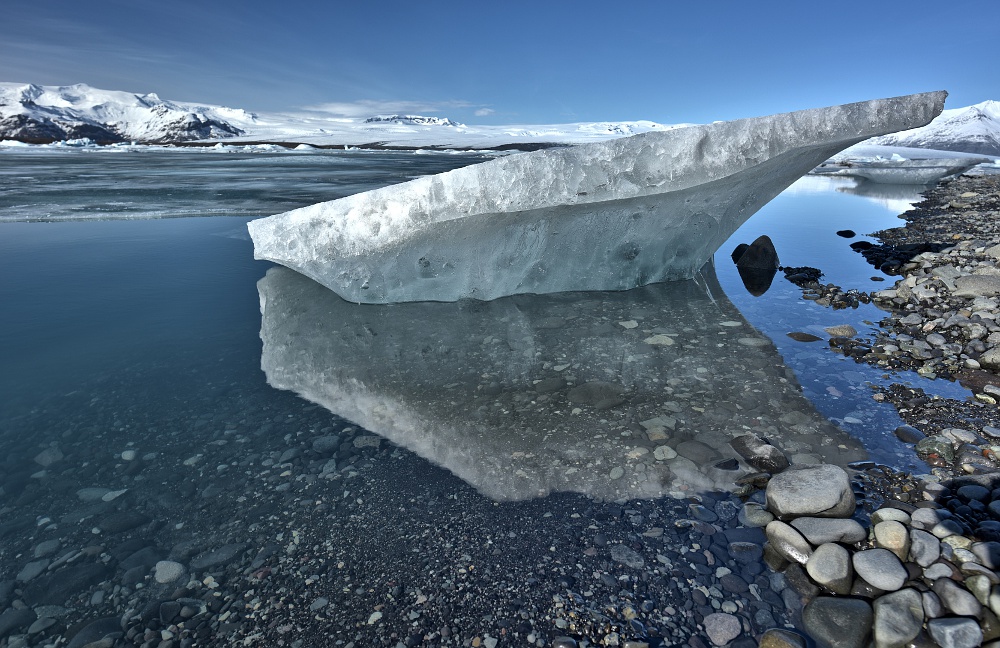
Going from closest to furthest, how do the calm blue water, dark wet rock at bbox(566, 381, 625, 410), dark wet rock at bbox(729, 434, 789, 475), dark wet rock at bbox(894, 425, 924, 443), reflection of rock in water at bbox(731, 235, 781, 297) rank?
dark wet rock at bbox(729, 434, 789, 475), dark wet rock at bbox(894, 425, 924, 443), dark wet rock at bbox(566, 381, 625, 410), the calm blue water, reflection of rock in water at bbox(731, 235, 781, 297)

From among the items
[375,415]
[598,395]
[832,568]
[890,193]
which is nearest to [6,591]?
[375,415]

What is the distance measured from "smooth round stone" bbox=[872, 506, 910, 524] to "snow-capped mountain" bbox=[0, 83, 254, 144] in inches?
4229

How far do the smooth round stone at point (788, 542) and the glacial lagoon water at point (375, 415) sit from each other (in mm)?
339

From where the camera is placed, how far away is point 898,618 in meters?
1.55

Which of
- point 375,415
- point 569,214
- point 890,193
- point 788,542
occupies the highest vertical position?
point 569,214

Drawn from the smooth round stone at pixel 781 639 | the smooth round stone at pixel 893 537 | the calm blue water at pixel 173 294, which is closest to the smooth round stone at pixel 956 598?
the smooth round stone at pixel 893 537

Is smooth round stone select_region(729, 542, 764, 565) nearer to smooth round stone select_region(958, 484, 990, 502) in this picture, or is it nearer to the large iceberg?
smooth round stone select_region(958, 484, 990, 502)

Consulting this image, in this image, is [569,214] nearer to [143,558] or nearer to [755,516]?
[755,516]

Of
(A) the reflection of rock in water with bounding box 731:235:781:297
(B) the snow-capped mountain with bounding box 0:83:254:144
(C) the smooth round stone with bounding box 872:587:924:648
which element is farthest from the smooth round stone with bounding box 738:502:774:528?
(B) the snow-capped mountain with bounding box 0:83:254:144

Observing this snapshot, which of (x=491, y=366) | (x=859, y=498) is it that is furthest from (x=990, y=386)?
(x=491, y=366)

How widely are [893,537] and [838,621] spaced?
0.45 metres

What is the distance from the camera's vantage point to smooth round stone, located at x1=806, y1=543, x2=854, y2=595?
171 cm

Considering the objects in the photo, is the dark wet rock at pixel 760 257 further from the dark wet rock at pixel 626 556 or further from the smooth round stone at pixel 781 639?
the smooth round stone at pixel 781 639

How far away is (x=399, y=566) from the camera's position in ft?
6.09
